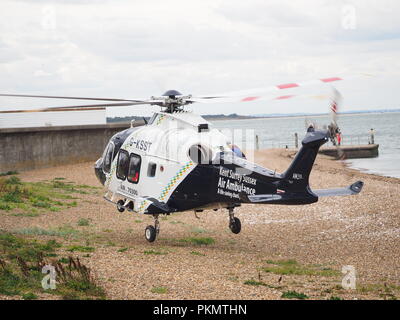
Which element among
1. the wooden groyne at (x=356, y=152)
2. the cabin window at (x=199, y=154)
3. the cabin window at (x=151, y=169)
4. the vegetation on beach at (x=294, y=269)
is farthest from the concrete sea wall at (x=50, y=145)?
the wooden groyne at (x=356, y=152)

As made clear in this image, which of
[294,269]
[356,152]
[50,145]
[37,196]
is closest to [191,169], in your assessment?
[294,269]

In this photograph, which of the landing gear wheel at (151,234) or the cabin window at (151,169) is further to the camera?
the landing gear wheel at (151,234)

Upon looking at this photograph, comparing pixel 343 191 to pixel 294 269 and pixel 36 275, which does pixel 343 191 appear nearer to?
pixel 294 269

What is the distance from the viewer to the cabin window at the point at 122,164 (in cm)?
1645

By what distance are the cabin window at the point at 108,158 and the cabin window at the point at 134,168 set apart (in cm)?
110

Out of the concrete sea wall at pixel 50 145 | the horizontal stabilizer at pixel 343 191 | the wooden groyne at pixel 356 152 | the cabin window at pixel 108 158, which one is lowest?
the horizontal stabilizer at pixel 343 191

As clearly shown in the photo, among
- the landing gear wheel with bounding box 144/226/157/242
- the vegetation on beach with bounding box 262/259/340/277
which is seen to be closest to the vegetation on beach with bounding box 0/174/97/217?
the landing gear wheel with bounding box 144/226/157/242

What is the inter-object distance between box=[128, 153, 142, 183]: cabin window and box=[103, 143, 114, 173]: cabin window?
3.60 feet

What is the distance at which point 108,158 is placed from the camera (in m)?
17.4

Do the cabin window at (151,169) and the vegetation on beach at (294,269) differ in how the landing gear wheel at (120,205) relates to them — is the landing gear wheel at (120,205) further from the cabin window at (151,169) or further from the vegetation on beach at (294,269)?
the vegetation on beach at (294,269)

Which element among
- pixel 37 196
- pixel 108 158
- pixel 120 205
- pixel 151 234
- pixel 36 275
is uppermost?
pixel 108 158

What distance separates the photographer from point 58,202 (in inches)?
850

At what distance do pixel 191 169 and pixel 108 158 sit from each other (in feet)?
12.0

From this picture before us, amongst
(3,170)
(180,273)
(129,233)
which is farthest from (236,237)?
(3,170)
